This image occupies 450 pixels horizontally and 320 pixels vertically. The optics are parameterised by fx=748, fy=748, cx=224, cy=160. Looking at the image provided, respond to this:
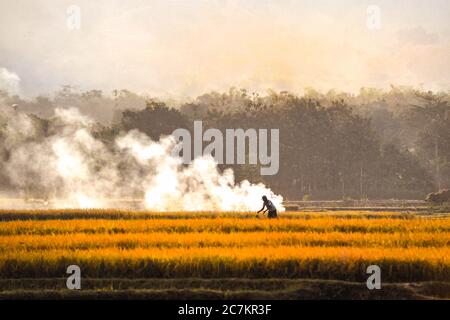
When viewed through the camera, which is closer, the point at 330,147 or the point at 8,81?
the point at 330,147

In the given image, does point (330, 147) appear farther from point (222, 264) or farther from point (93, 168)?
point (222, 264)

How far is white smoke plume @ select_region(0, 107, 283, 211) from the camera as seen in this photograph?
38531 mm

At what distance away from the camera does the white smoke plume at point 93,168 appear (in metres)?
38.5

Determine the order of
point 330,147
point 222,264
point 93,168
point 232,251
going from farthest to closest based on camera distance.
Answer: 1. point 330,147
2. point 93,168
3. point 232,251
4. point 222,264

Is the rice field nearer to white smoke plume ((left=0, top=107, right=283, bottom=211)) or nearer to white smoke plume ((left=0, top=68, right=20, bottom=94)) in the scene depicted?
white smoke plume ((left=0, top=107, right=283, bottom=211))

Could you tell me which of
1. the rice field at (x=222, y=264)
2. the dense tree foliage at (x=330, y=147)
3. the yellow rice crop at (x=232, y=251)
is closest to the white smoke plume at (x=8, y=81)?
the dense tree foliage at (x=330, y=147)

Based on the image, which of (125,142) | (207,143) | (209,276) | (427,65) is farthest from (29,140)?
(209,276)

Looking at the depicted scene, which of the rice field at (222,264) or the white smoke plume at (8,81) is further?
the white smoke plume at (8,81)

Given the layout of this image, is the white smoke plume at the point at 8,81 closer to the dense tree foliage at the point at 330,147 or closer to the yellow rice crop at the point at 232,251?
the dense tree foliage at the point at 330,147

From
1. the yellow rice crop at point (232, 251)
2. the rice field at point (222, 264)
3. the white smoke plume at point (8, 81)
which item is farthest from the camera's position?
the white smoke plume at point (8, 81)

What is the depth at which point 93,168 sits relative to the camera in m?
40.7

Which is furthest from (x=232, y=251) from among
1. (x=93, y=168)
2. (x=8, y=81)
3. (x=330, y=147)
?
(x=8, y=81)
